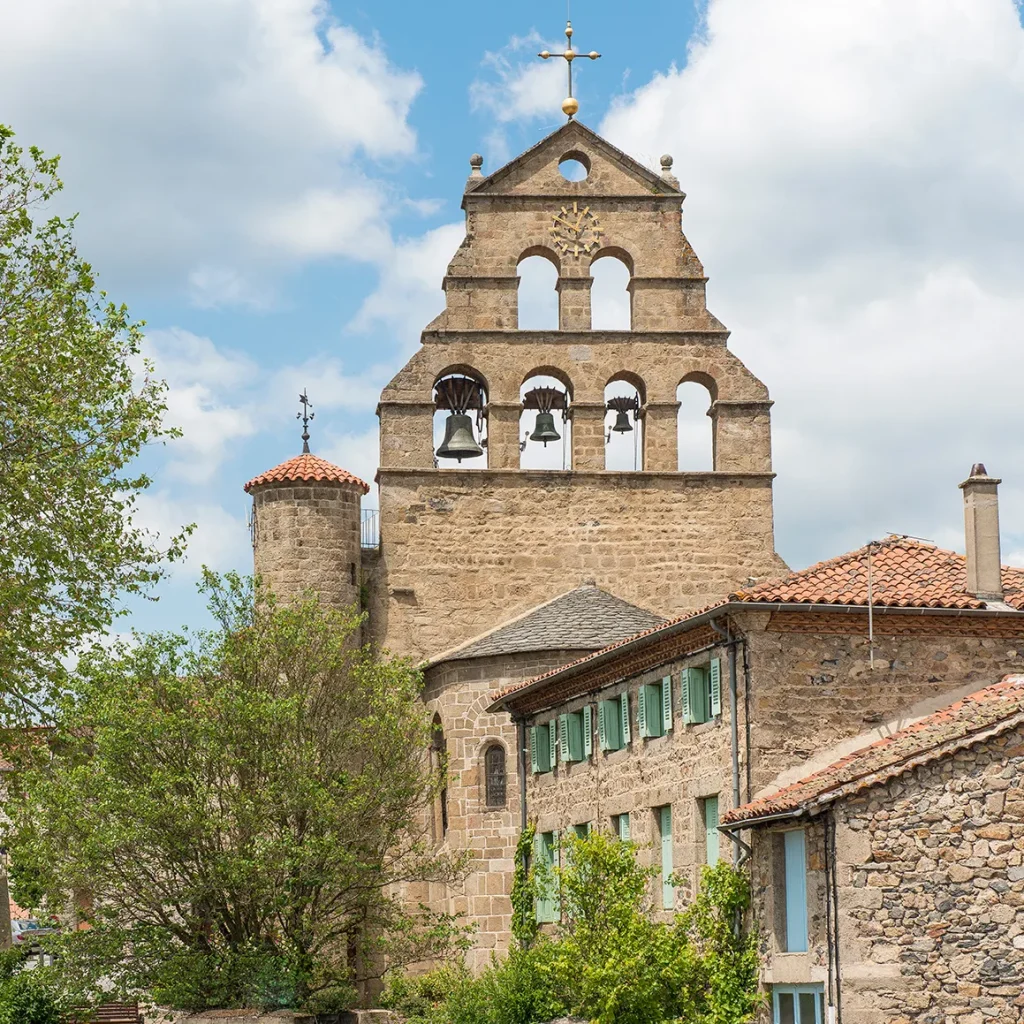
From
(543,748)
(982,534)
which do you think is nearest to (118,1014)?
(543,748)

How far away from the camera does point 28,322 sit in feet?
89.4

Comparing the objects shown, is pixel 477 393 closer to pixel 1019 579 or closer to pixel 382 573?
pixel 382 573

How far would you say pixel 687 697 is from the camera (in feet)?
96.1

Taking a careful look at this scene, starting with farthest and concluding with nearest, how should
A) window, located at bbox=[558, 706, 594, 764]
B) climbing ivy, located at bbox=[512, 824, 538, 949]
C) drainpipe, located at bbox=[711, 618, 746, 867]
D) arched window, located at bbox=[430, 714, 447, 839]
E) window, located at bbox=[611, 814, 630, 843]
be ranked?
arched window, located at bbox=[430, 714, 447, 839] → climbing ivy, located at bbox=[512, 824, 538, 949] → window, located at bbox=[558, 706, 594, 764] → window, located at bbox=[611, 814, 630, 843] → drainpipe, located at bbox=[711, 618, 746, 867]

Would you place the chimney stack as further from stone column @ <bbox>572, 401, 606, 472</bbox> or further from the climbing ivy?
stone column @ <bbox>572, 401, 606, 472</bbox>

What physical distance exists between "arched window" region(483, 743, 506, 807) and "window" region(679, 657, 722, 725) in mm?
9849

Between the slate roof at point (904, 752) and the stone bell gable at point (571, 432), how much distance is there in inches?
684

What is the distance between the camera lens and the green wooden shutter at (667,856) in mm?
30047

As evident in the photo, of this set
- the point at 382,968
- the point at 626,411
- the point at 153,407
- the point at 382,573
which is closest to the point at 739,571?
the point at 626,411

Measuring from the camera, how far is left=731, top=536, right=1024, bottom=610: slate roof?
1085 inches

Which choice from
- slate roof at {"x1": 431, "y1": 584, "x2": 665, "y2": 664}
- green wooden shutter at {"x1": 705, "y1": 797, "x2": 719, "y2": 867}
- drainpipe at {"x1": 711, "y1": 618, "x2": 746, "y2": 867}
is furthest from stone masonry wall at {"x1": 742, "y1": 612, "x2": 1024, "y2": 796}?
slate roof at {"x1": 431, "y1": 584, "x2": 665, "y2": 664}

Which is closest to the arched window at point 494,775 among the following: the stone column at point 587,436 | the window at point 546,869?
the window at point 546,869

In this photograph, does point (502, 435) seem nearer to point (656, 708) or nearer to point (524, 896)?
point (524, 896)

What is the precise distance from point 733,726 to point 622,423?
17.9m
